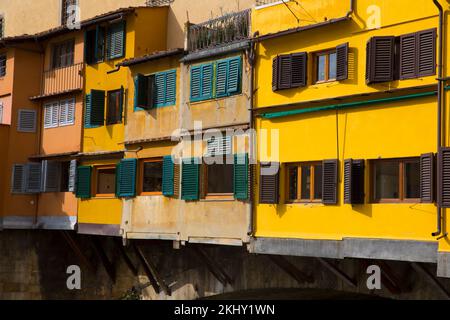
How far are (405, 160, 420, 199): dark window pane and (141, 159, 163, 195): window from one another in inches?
306

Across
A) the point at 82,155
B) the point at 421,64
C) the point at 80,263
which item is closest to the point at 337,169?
the point at 421,64

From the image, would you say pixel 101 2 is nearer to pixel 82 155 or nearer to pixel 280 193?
pixel 82 155

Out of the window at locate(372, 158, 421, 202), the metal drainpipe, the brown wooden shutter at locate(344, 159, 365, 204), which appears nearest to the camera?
the metal drainpipe

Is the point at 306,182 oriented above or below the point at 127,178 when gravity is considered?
below

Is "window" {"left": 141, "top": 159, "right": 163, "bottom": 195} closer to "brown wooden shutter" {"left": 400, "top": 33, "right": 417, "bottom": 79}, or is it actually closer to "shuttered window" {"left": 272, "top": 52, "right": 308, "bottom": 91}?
"shuttered window" {"left": 272, "top": 52, "right": 308, "bottom": 91}

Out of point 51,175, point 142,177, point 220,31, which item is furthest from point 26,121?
point 220,31

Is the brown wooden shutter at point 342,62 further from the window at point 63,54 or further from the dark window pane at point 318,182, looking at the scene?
the window at point 63,54

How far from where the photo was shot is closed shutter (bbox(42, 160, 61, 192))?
2598 centimetres

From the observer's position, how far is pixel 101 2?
28.3m

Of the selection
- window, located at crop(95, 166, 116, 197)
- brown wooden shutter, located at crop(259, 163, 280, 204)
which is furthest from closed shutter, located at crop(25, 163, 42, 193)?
brown wooden shutter, located at crop(259, 163, 280, 204)

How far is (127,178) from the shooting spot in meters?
22.6

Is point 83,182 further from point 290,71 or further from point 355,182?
point 355,182

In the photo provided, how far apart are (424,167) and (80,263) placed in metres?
14.5

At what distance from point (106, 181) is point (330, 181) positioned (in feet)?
30.0
